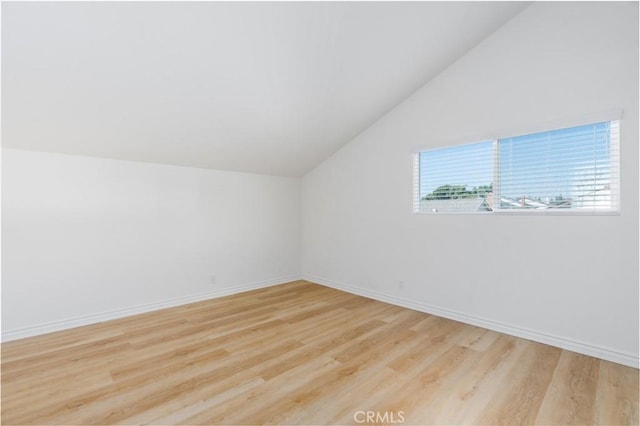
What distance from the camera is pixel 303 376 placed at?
215 cm

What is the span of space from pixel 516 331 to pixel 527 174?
1527mm

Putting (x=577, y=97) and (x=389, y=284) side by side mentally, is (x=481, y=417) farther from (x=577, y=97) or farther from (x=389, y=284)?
(x=577, y=97)

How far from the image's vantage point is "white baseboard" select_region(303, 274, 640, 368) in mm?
2345

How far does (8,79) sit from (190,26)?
135 centimetres

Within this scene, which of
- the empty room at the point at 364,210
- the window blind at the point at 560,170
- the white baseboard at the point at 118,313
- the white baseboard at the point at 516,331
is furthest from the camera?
the white baseboard at the point at 118,313

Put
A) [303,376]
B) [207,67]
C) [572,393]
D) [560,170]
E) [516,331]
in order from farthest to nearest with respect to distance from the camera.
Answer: [516,331]
[560,170]
[207,67]
[303,376]
[572,393]

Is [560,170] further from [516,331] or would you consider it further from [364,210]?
[364,210]

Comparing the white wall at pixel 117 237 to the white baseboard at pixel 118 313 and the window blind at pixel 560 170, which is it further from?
the window blind at pixel 560 170

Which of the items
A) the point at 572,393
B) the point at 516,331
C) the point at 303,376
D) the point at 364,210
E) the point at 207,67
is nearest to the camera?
the point at 572,393

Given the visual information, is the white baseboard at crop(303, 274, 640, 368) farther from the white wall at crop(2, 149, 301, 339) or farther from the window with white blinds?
the white wall at crop(2, 149, 301, 339)

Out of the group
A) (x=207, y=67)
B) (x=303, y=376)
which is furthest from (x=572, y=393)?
(x=207, y=67)

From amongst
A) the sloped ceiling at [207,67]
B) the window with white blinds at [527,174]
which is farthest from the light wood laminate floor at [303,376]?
the sloped ceiling at [207,67]

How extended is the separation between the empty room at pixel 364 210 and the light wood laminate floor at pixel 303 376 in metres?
0.02

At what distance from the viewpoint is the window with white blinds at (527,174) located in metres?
2.48
